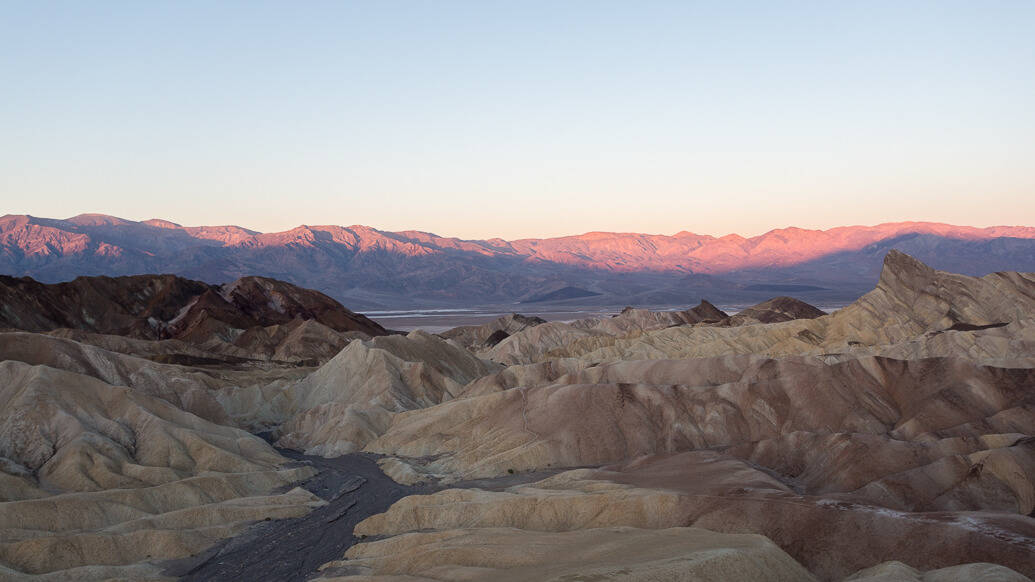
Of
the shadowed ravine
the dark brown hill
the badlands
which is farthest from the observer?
the dark brown hill

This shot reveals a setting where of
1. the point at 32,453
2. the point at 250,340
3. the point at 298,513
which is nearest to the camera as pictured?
the point at 298,513

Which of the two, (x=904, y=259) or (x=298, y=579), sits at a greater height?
(x=904, y=259)

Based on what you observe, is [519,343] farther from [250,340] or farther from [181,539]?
[181,539]

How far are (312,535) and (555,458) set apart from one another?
1930 centimetres

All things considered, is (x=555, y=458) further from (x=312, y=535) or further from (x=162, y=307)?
(x=162, y=307)

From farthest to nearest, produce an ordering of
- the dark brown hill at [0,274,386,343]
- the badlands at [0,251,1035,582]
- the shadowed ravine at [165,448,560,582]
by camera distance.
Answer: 1. the dark brown hill at [0,274,386,343]
2. the shadowed ravine at [165,448,560,582]
3. the badlands at [0,251,1035,582]

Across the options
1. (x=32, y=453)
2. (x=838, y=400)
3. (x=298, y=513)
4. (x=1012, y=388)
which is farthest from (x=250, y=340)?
(x=1012, y=388)

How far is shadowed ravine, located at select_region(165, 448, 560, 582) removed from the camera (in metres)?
39.0

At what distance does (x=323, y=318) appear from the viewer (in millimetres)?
148875

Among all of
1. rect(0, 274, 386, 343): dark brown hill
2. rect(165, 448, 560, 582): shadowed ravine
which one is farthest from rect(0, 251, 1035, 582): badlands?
rect(0, 274, 386, 343): dark brown hill

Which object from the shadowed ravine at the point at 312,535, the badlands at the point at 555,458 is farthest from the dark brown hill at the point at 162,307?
the shadowed ravine at the point at 312,535

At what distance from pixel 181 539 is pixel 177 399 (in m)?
35.5

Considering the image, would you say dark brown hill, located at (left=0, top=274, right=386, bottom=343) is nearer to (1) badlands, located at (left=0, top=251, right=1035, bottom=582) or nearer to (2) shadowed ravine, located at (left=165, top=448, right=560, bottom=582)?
(1) badlands, located at (left=0, top=251, right=1035, bottom=582)

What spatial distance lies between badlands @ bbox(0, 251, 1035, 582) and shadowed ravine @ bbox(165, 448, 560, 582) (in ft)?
0.60
